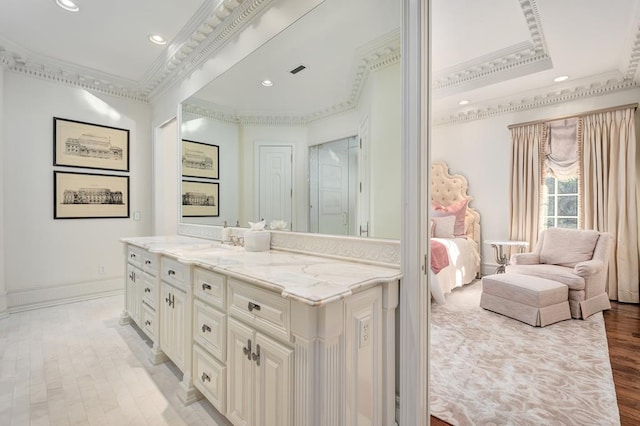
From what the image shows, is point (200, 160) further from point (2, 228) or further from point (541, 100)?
point (541, 100)

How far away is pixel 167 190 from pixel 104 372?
2384mm

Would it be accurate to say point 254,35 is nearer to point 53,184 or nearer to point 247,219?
point 247,219

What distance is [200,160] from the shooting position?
10.1 feet

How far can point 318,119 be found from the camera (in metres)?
2.01

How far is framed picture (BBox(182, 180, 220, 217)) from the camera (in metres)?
2.92

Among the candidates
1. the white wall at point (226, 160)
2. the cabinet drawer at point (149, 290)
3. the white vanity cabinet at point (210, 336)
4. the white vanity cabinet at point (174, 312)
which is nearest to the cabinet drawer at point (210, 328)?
the white vanity cabinet at point (210, 336)

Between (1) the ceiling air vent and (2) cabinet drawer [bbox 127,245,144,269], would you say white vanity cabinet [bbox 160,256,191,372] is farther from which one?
(1) the ceiling air vent

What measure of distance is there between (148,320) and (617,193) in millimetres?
5649

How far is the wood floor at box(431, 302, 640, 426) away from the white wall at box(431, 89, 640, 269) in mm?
1769

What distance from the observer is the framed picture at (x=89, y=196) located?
3.62 metres

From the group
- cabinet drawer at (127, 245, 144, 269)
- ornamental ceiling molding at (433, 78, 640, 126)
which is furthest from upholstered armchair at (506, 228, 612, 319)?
Result: cabinet drawer at (127, 245, 144, 269)

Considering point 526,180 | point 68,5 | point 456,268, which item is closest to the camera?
point 68,5

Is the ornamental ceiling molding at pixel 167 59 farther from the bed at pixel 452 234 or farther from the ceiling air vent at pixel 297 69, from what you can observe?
the bed at pixel 452 234

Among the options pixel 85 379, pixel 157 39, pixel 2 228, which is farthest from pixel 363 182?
pixel 2 228
